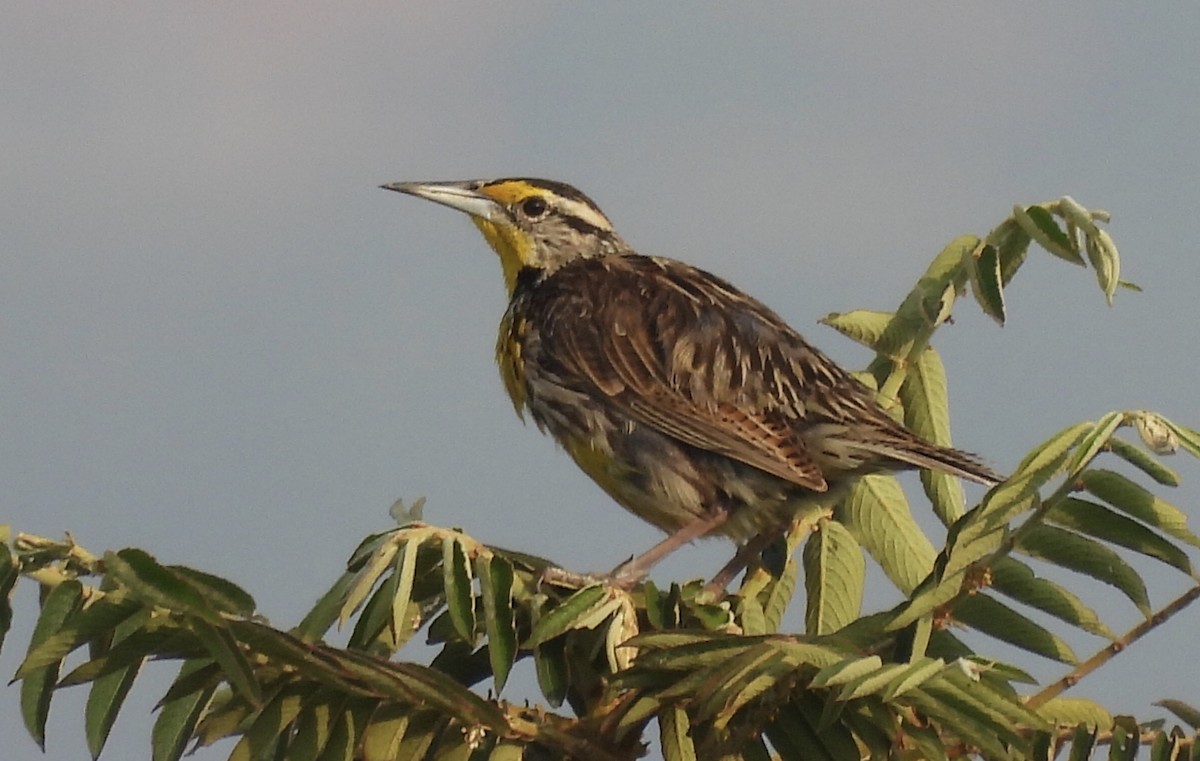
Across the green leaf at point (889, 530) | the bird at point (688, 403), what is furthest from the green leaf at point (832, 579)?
the bird at point (688, 403)

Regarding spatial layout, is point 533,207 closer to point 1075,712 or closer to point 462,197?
point 462,197

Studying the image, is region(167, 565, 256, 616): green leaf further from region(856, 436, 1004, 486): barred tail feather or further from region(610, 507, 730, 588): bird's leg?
region(610, 507, 730, 588): bird's leg

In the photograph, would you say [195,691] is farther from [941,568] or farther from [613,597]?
[941,568]

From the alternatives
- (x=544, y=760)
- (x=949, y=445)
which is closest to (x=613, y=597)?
(x=544, y=760)

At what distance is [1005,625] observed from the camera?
249 centimetres

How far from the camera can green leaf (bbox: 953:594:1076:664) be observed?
247cm

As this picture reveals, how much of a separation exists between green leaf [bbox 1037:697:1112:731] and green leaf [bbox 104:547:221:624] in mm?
1020

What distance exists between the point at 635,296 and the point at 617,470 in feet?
1.72

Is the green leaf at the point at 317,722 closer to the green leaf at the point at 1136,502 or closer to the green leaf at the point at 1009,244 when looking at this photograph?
the green leaf at the point at 1136,502

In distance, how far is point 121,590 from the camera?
2.33 m

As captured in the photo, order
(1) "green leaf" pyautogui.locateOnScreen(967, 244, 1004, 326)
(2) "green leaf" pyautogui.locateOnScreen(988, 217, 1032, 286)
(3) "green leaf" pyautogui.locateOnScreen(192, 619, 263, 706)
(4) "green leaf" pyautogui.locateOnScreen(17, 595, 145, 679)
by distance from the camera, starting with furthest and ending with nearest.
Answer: (2) "green leaf" pyautogui.locateOnScreen(988, 217, 1032, 286), (1) "green leaf" pyautogui.locateOnScreen(967, 244, 1004, 326), (4) "green leaf" pyautogui.locateOnScreen(17, 595, 145, 679), (3) "green leaf" pyautogui.locateOnScreen(192, 619, 263, 706)

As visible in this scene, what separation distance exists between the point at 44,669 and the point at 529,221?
10.5 ft

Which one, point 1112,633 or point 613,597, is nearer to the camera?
point 1112,633

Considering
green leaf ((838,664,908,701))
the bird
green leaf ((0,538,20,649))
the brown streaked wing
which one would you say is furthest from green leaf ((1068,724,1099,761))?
the brown streaked wing
